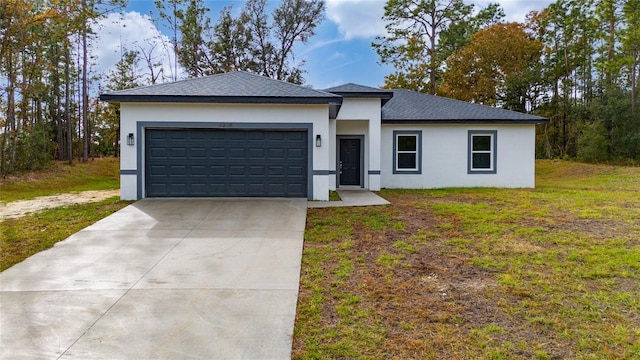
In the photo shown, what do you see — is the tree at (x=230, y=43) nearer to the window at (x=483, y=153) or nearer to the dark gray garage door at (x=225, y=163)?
the window at (x=483, y=153)

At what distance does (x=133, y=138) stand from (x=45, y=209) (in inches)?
107

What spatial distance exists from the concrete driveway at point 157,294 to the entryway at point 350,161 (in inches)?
281

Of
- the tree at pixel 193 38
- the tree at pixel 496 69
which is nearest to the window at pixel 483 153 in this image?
the tree at pixel 496 69

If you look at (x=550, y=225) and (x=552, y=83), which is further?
(x=552, y=83)

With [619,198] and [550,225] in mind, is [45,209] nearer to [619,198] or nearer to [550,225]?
[550,225]

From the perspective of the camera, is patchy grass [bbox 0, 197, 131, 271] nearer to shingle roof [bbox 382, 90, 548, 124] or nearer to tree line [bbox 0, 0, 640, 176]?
shingle roof [bbox 382, 90, 548, 124]

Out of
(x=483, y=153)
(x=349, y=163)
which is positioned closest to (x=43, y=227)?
(x=349, y=163)

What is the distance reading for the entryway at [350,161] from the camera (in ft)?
47.9

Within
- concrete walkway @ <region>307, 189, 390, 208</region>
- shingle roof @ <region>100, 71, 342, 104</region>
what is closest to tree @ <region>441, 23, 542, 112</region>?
concrete walkway @ <region>307, 189, 390, 208</region>

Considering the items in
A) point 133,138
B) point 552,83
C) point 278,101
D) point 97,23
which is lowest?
point 133,138

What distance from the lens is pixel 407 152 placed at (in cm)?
1498

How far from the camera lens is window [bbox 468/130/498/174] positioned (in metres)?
14.9

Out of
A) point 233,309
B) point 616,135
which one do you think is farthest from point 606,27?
point 233,309

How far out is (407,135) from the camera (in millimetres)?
14945
